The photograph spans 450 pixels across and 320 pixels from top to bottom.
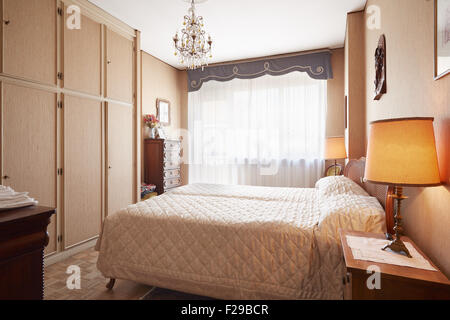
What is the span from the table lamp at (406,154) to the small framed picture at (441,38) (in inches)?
9.0

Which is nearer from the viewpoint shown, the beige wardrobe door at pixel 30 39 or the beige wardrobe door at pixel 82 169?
the beige wardrobe door at pixel 30 39

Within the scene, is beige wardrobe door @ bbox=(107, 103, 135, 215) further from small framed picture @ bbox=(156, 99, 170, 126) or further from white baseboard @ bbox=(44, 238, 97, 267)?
small framed picture @ bbox=(156, 99, 170, 126)

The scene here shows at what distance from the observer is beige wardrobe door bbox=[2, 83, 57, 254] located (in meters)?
2.14

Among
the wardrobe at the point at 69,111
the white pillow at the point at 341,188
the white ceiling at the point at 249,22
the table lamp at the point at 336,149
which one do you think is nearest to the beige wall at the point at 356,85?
the table lamp at the point at 336,149

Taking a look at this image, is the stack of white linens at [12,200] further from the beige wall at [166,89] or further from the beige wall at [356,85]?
the beige wall at [166,89]

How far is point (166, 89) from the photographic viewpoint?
493 centimetres

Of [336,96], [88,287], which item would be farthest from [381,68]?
[88,287]

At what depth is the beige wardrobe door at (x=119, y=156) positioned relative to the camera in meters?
3.22

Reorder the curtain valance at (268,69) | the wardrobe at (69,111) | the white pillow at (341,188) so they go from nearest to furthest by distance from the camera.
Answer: the white pillow at (341,188) → the wardrobe at (69,111) → the curtain valance at (268,69)

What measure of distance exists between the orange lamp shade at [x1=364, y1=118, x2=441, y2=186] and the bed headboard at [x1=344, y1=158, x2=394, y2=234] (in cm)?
36

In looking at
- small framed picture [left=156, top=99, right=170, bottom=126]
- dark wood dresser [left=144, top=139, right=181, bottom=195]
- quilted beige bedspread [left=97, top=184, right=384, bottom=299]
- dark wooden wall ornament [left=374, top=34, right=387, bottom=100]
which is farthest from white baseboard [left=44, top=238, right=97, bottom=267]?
dark wooden wall ornament [left=374, top=34, right=387, bottom=100]

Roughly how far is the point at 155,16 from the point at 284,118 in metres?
2.71
